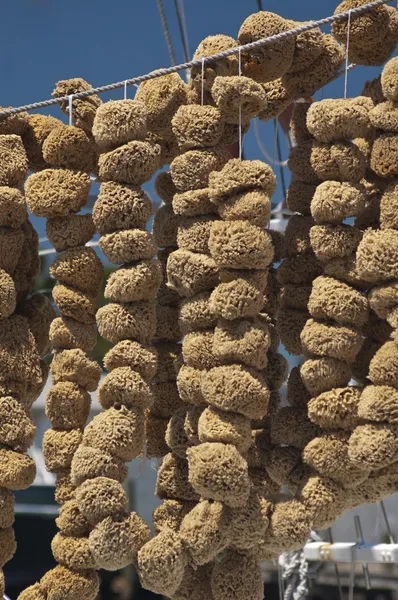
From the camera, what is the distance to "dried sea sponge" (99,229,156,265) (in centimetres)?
126

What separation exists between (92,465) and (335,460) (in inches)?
12.3

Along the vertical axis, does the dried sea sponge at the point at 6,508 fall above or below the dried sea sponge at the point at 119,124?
below

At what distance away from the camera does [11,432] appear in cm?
132

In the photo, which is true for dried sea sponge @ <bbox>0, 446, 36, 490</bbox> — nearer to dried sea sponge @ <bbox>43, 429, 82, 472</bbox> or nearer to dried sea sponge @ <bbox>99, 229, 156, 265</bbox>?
dried sea sponge @ <bbox>43, 429, 82, 472</bbox>

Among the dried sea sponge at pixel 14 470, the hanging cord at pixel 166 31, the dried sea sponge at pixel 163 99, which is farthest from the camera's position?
the hanging cord at pixel 166 31

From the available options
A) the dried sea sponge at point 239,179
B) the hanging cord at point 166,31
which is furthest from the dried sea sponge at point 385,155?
the hanging cord at point 166,31

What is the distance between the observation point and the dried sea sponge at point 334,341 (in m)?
1.16

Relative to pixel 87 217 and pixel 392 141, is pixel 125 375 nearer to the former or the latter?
pixel 87 217

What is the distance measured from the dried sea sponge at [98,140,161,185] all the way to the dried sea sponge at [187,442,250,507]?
39 cm

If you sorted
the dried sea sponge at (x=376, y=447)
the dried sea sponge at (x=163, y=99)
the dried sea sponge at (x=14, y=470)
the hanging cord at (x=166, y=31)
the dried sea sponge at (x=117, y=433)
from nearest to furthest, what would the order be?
1. the dried sea sponge at (x=376, y=447)
2. the dried sea sponge at (x=117, y=433)
3. the dried sea sponge at (x=14, y=470)
4. the dried sea sponge at (x=163, y=99)
5. the hanging cord at (x=166, y=31)

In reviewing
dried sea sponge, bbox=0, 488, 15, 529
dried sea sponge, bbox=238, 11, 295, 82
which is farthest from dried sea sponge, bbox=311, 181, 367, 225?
dried sea sponge, bbox=0, 488, 15, 529

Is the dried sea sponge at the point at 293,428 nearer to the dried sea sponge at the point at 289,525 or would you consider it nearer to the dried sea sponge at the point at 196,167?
the dried sea sponge at the point at 289,525

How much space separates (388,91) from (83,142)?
47 centimetres

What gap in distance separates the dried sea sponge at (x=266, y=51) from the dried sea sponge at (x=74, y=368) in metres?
0.48
